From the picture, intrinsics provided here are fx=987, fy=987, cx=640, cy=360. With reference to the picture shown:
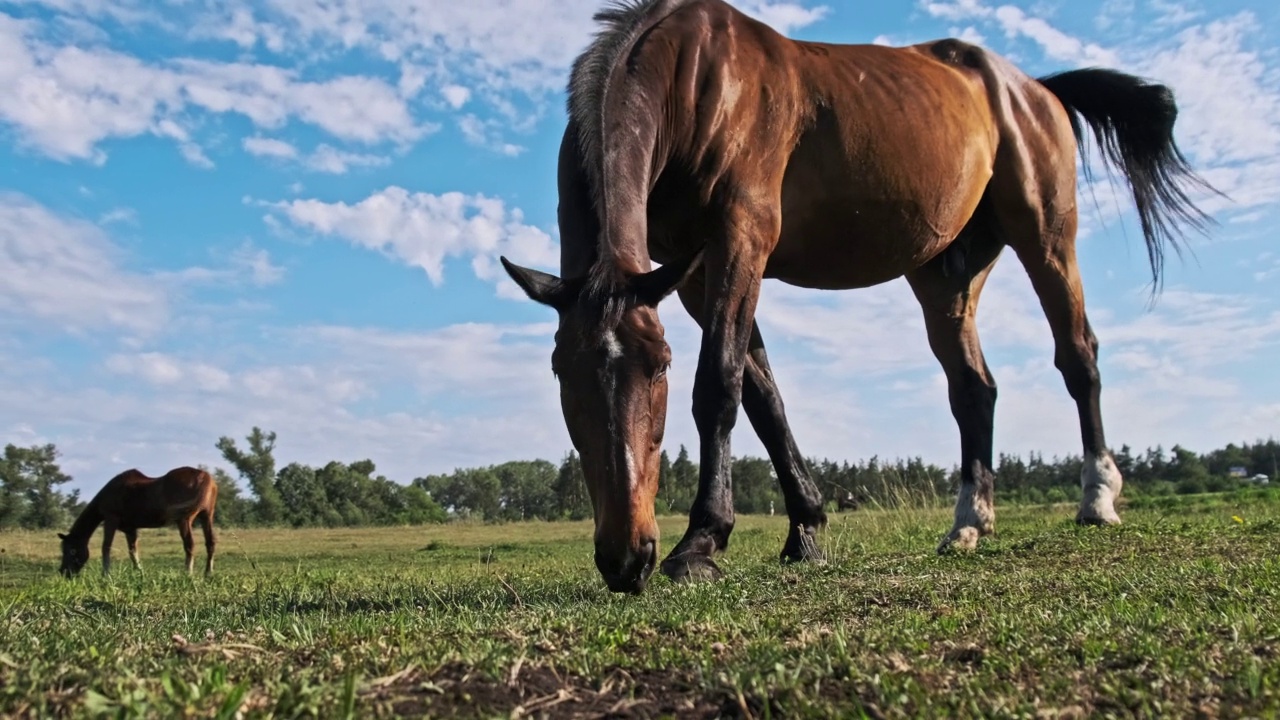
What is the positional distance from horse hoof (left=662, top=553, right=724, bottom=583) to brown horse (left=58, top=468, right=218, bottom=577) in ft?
51.7

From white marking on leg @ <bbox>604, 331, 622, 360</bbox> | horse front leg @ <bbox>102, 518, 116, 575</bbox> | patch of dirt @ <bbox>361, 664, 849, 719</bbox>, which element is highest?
white marking on leg @ <bbox>604, 331, 622, 360</bbox>

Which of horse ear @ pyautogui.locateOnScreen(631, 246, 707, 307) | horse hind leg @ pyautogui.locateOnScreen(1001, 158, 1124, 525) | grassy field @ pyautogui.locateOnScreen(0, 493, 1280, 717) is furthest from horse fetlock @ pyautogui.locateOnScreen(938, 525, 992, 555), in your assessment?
horse ear @ pyautogui.locateOnScreen(631, 246, 707, 307)

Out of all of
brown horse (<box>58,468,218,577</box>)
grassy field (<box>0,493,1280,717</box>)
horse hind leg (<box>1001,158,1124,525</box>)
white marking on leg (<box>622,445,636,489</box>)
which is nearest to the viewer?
grassy field (<box>0,493,1280,717</box>)

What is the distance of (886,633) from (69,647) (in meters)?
1.93

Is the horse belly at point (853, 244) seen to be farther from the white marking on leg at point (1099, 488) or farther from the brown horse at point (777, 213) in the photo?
the white marking on leg at point (1099, 488)

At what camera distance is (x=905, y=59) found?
6.66 meters

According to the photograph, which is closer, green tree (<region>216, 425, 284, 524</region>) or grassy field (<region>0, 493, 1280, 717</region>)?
grassy field (<region>0, 493, 1280, 717</region>)

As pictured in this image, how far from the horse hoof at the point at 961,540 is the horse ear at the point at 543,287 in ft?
9.81

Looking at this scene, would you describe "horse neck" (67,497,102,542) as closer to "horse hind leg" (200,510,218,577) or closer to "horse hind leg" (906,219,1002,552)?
"horse hind leg" (200,510,218,577)

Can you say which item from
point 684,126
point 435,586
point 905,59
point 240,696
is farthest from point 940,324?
point 240,696

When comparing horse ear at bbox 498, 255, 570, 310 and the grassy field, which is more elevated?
horse ear at bbox 498, 255, 570, 310

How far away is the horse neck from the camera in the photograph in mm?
18172

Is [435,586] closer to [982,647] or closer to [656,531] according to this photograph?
[656,531]

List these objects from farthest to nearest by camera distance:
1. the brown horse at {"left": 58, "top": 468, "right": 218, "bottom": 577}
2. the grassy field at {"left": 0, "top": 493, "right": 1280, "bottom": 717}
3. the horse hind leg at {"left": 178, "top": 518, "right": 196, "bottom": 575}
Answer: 1. the brown horse at {"left": 58, "top": 468, "right": 218, "bottom": 577}
2. the horse hind leg at {"left": 178, "top": 518, "right": 196, "bottom": 575}
3. the grassy field at {"left": 0, "top": 493, "right": 1280, "bottom": 717}
